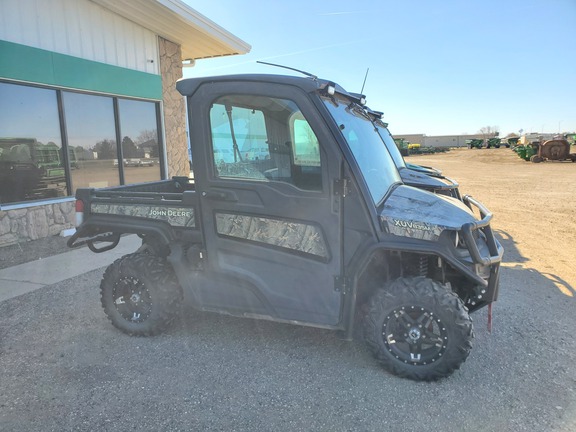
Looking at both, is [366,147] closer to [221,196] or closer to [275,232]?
[275,232]

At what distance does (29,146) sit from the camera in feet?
23.8

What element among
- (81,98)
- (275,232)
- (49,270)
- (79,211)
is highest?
(81,98)

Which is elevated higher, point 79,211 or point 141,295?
point 79,211

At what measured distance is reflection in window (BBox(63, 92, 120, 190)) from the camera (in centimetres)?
797

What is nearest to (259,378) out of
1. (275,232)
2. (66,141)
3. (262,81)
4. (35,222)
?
(275,232)

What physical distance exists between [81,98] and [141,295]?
606 cm

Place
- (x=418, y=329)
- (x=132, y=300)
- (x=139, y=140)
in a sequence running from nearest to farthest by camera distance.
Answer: (x=418, y=329)
(x=132, y=300)
(x=139, y=140)

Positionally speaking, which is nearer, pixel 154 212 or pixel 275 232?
pixel 275 232

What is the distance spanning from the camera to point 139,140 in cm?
964

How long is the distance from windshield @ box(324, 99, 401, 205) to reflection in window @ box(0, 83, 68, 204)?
6290 millimetres

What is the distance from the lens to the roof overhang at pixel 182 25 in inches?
322

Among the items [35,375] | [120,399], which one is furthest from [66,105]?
[120,399]

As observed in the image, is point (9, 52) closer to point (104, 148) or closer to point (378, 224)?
point (104, 148)

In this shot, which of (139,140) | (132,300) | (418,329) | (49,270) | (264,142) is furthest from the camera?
(139,140)
